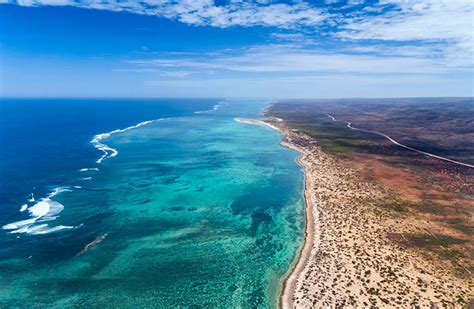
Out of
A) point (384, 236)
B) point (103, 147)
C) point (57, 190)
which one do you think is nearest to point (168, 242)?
point (384, 236)

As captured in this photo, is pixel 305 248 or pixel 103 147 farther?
pixel 103 147

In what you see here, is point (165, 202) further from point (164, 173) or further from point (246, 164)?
point (246, 164)

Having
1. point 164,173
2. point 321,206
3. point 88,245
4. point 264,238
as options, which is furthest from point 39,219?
point 321,206

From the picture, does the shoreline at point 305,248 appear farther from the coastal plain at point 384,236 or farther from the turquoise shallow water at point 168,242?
the turquoise shallow water at point 168,242

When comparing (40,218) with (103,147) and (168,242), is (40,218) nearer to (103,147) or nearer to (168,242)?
(168,242)

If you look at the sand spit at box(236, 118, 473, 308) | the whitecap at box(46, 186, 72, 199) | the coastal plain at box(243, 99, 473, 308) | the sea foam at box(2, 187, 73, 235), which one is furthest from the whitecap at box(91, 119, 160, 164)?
the sand spit at box(236, 118, 473, 308)
